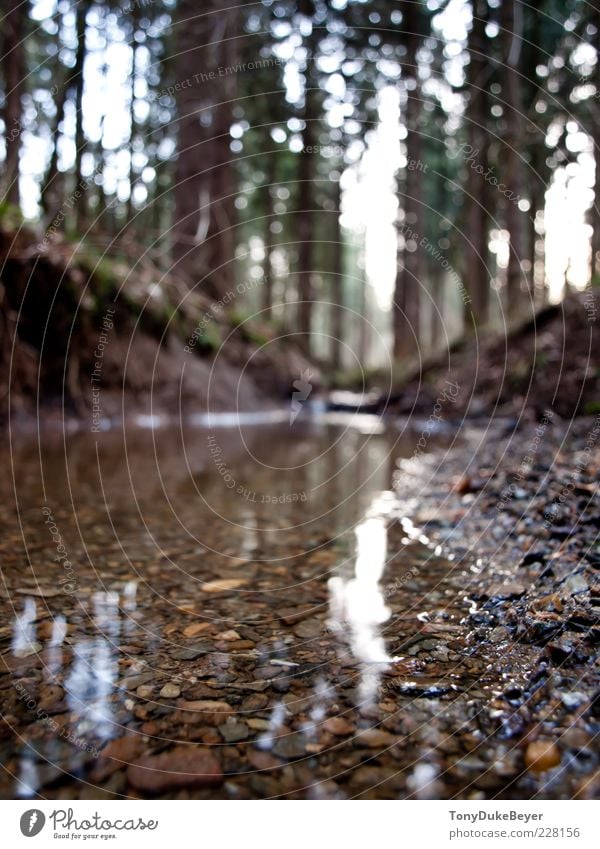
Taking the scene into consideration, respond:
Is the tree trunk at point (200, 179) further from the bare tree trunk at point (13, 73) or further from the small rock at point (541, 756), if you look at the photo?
the small rock at point (541, 756)

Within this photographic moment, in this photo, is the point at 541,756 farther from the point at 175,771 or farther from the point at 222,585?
the point at 222,585

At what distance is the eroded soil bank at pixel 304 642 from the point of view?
141cm

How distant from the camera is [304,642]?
2119 mm

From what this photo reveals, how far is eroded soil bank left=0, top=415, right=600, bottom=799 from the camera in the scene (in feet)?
4.62

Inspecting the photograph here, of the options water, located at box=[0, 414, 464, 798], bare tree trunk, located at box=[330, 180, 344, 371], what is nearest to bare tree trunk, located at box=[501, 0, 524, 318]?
water, located at box=[0, 414, 464, 798]

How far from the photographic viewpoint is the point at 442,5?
34.3 ft

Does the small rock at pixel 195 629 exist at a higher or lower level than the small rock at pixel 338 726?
higher

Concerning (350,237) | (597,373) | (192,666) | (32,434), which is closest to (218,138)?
(32,434)

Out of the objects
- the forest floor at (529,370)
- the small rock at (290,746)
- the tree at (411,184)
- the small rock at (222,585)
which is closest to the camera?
the small rock at (290,746)

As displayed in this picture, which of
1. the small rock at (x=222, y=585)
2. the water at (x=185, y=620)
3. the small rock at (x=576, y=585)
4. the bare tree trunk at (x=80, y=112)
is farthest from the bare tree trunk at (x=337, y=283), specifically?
the small rock at (x=576, y=585)

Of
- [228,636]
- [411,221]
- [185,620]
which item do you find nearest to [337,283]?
[411,221]

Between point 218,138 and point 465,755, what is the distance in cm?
1384

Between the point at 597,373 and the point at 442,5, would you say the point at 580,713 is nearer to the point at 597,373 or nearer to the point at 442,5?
the point at 597,373

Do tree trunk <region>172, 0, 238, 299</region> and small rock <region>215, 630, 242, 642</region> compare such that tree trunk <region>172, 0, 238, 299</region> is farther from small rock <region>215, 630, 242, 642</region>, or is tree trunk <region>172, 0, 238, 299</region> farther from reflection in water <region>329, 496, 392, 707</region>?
small rock <region>215, 630, 242, 642</region>
